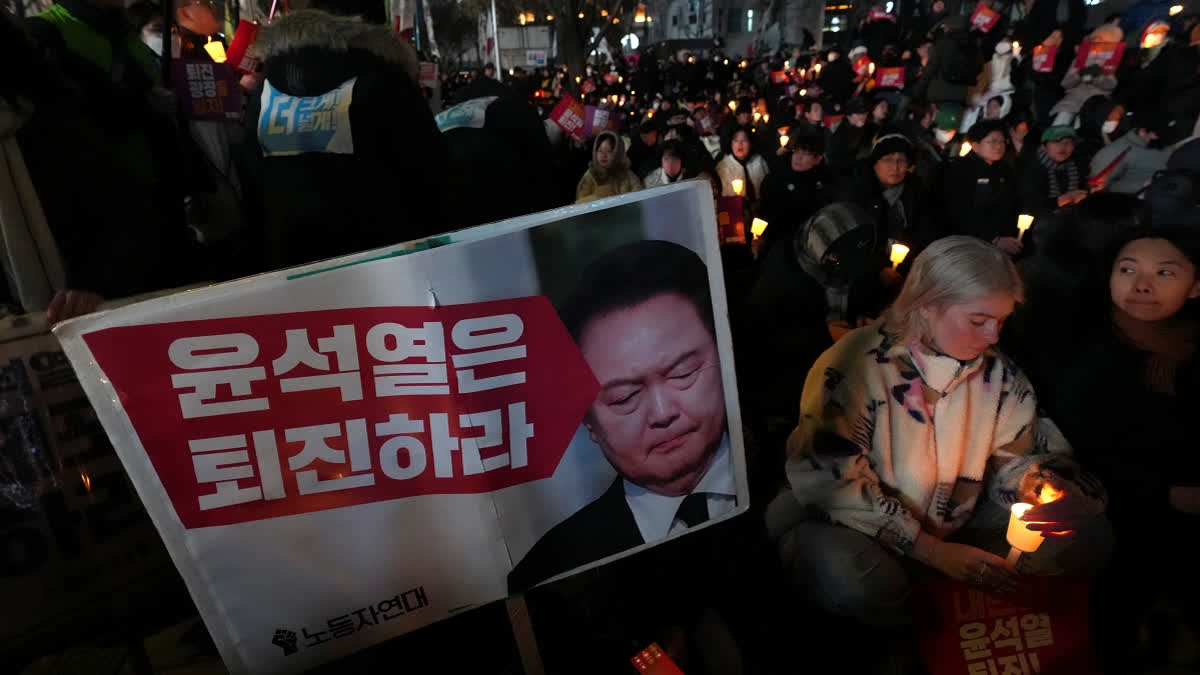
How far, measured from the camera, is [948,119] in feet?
32.1

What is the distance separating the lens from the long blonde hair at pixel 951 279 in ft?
6.58

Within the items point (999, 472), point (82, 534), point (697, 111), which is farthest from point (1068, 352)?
point (697, 111)

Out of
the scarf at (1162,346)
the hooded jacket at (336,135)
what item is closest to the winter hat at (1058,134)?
the scarf at (1162,346)

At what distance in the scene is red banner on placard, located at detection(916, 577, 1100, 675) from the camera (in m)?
2.06

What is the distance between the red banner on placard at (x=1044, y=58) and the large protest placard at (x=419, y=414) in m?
11.1

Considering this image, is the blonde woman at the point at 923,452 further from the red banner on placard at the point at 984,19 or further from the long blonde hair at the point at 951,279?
the red banner on placard at the point at 984,19

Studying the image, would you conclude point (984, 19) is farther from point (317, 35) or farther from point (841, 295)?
point (317, 35)

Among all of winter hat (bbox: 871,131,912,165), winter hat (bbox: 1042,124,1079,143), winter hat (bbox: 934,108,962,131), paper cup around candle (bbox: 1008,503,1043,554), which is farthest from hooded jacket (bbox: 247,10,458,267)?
winter hat (bbox: 934,108,962,131)

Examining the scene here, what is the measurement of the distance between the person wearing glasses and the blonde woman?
11.9 ft

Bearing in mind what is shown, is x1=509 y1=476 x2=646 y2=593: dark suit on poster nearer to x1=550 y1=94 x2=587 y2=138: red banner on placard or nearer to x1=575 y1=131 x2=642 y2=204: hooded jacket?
x1=575 y1=131 x2=642 y2=204: hooded jacket

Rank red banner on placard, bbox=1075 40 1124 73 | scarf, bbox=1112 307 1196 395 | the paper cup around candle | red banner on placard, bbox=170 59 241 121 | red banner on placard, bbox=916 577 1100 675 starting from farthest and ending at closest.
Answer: red banner on placard, bbox=1075 40 1124 73, red banner on placard, bbox=170 59 241 121, scarf, bbox=1112 307 1196 395, red banner on placard, bbox=916 577 1100 675, the paper cup around candle

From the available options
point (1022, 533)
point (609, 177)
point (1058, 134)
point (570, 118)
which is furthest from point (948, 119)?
point (1022, 533)

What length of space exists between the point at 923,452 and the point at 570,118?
6800 millimetres

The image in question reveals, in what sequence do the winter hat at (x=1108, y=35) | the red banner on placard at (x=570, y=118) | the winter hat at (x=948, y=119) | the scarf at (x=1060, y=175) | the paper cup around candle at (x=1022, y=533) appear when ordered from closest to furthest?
the paper cup around candle at (x=1022, y=533), the scarf at (x=1060, y=175), the red banner on placard at (x=570, y=118), the winter hat at (x=1108, y=35), the winter hat at (x=948, y=119)
